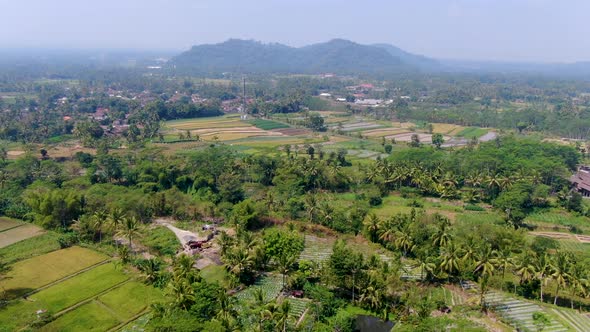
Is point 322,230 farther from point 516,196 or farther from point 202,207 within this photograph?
point 516,196

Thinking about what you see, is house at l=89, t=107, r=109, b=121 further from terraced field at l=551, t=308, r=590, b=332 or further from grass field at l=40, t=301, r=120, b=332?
terraced field at l=551, t=308, r=590, b=332

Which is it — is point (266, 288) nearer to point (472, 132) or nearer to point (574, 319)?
point (574, 319)

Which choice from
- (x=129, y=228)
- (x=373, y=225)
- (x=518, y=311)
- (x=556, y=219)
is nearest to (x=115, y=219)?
(x=129, y=228)

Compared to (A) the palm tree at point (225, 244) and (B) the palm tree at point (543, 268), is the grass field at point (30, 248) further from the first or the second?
(B) the palm tree at point (543, 268)

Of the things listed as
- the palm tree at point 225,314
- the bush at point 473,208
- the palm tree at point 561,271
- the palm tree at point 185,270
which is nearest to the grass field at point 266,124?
the bush at point 473,208

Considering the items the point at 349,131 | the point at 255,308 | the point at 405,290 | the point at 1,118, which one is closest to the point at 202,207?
the point at 255,308
